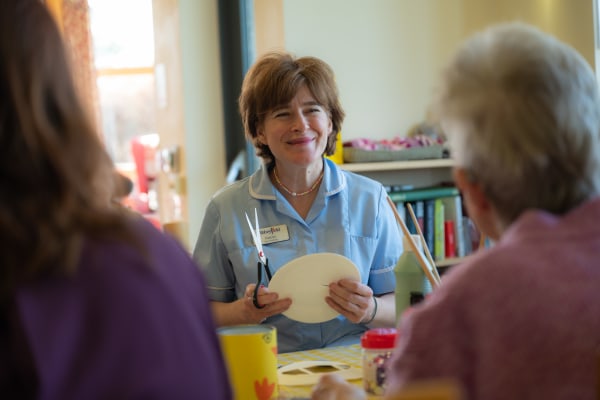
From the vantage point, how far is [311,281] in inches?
64.4

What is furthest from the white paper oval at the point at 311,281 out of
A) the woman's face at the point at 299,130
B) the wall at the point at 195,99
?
the wall at the point at 195,99

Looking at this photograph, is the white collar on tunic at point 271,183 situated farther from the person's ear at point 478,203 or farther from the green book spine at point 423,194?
the green book spine at point 423,194

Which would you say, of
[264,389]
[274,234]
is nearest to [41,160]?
[264,389]

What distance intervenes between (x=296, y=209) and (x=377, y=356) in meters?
0.84

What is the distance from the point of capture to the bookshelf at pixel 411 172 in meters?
3.40

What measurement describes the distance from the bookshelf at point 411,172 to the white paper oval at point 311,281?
174 cm

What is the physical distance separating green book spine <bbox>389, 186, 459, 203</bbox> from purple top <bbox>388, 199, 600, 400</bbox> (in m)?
2.51

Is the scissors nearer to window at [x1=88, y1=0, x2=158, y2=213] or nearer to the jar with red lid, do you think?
the jar with red lid

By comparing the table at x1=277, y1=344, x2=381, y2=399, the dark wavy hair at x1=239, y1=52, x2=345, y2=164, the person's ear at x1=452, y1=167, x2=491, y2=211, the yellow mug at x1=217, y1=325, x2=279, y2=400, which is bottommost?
the table at x1=277, y1=344, x2=381, y2=399

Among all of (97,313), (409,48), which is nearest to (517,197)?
(97,313)

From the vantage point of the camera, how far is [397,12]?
147 inches

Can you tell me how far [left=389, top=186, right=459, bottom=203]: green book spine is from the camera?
342 centimetres

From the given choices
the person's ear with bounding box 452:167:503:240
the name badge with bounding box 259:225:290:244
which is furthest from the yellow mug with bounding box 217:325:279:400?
the name badge with bounding box 259:225:290:244

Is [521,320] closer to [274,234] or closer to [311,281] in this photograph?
[311,281]
